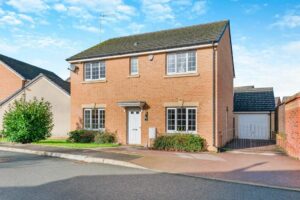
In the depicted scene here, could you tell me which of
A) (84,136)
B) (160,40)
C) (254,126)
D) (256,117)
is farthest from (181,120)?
(256,117)

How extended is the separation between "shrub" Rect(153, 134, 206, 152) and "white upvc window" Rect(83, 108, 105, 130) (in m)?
4.89

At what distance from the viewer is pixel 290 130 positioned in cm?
1316

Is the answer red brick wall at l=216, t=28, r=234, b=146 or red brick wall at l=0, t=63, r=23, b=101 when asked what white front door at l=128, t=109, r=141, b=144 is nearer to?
red brick wall at l=216, t=28, r=234, b=146

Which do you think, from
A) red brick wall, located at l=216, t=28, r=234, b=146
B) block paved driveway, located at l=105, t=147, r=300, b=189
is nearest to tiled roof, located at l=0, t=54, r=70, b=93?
red brick wall, located at l=216, t=28, r=234, b=146

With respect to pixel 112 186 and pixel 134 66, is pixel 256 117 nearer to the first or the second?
pixel 134 66

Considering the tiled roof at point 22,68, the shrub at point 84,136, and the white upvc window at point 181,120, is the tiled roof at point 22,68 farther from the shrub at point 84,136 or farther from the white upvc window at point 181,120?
the white upvc window at point 181,120

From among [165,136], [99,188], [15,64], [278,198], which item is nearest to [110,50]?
[165,136]

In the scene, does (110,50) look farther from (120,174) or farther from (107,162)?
(120,174)

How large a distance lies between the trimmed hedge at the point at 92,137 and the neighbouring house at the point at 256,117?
11427mm

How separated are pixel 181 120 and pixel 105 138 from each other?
517 cm

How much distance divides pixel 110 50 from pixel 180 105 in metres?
6.57

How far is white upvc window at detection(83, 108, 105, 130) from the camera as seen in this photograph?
1823cm

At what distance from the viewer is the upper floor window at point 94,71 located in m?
18.5

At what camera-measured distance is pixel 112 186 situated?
24.2 feet
